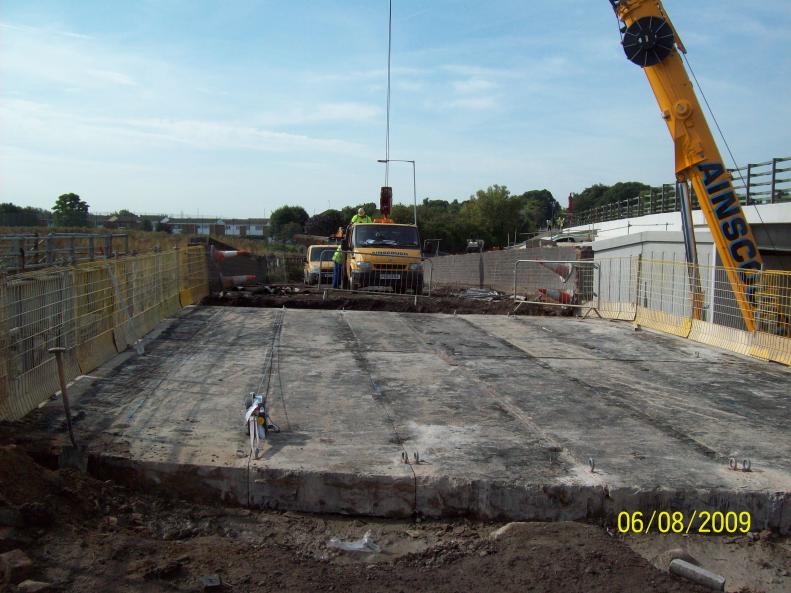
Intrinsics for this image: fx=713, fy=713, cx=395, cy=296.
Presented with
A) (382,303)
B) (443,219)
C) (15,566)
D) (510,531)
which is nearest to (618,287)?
(382,303)

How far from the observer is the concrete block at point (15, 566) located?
11.9ft

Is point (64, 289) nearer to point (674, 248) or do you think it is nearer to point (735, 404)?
point (735, 404)

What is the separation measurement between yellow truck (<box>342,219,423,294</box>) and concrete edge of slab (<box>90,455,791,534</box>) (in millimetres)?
15636

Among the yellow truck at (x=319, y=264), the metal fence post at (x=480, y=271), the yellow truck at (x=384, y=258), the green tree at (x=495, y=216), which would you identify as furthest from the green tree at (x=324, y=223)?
the yellow truck at (x=384, y=258)

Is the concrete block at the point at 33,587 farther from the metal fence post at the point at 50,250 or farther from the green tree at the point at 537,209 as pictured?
the green tree at the point at 537,209

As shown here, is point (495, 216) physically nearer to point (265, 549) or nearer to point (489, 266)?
point (489, 266)

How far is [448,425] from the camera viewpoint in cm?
679

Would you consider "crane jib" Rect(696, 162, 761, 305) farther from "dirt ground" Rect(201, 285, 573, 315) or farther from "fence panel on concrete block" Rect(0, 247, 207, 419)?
"fence panel on concrete block" Rect(0, 247, 207, 419)

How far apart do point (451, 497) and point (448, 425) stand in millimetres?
1599

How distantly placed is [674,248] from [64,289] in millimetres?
14688
